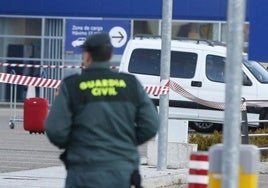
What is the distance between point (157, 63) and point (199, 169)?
1555cm

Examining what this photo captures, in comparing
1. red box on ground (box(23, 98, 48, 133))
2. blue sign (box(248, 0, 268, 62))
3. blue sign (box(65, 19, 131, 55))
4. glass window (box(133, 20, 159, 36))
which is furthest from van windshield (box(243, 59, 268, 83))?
glass window (box(133, 20, 159, 36))

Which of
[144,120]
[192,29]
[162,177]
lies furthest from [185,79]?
[144,120]

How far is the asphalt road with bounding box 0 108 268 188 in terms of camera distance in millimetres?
16312

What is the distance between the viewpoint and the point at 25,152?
18.7 meters

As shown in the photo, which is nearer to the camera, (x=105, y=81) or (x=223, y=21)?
(x=105, y=81)

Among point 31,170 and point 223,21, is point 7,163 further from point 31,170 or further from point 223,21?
point 223,21

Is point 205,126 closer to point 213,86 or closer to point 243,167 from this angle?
point 213,86

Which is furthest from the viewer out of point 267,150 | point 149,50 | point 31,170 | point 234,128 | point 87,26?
point 87,26

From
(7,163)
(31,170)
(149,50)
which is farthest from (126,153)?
(149,50)

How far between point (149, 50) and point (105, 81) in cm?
1696

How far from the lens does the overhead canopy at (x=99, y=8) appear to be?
3431 centimetres

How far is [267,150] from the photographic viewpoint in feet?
59.2

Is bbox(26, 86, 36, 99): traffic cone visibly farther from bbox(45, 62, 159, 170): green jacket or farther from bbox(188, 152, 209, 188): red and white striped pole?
bbox(45, 62, 159, 170): green jacket

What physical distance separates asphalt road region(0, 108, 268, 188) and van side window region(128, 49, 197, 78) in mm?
2980
